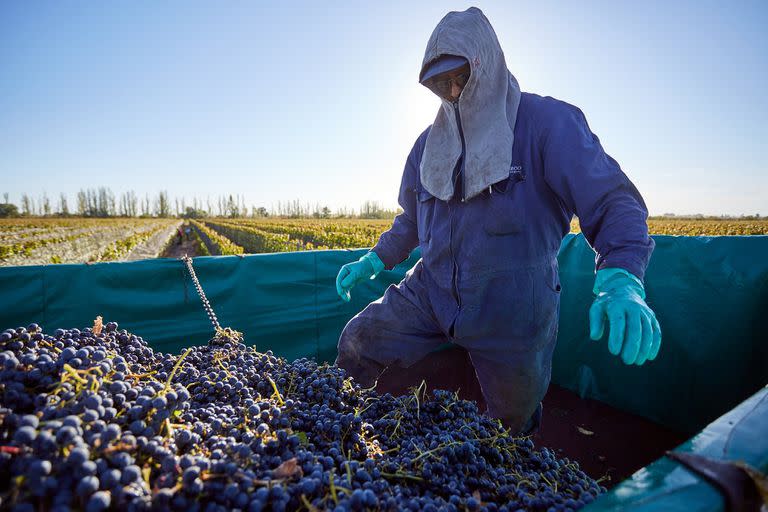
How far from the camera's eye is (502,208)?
1.95 meters

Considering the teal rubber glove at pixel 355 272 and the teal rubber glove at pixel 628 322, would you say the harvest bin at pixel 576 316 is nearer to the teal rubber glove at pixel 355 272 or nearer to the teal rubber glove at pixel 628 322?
the teal rubber glove at pixel 355 272

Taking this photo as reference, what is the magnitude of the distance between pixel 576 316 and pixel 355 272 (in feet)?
7.19

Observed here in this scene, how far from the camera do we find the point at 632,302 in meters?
1.50

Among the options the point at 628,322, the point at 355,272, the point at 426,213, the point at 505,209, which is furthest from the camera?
the point at 355,272

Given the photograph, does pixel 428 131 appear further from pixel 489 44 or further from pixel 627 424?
pixel 627 424

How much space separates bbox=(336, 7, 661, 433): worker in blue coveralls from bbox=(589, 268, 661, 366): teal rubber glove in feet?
0.33

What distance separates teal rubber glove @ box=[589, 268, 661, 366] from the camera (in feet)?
4.83

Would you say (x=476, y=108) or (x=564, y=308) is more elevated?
(x=476, y=108)

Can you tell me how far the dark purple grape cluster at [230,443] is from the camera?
2.17 ft

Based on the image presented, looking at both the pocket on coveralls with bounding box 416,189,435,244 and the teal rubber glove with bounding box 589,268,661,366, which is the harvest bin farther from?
the teal rubber glove with bounding box 589,268,661,366

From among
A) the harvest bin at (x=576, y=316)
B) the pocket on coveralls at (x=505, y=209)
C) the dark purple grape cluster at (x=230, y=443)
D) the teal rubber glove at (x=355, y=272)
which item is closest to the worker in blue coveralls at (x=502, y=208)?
the pocket on coveralls at (x=505, y=209)

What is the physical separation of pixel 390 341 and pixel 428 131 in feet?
4.57

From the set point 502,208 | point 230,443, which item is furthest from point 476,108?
point 230,443

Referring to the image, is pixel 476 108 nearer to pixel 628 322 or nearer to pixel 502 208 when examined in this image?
pixel 502 208
